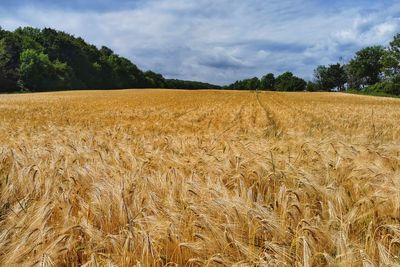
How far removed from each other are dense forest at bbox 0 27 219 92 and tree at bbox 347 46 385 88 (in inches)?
2525

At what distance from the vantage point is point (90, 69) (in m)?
95.7

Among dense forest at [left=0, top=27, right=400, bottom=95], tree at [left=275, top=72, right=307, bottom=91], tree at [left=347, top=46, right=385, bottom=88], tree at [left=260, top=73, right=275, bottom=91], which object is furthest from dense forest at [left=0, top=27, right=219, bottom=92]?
tree at [left=347, top=46, right=385, bottom=88]

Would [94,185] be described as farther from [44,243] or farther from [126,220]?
[44,243]

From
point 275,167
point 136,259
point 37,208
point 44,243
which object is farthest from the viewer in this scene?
point 275,167

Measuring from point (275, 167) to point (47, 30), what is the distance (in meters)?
105

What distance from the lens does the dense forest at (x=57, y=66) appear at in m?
72.0

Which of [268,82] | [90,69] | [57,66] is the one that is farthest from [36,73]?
[268,82]

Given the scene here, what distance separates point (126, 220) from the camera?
2.47m

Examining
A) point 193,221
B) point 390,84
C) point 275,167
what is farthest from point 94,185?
point 390,84

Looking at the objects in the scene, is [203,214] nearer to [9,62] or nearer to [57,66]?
[9,62]

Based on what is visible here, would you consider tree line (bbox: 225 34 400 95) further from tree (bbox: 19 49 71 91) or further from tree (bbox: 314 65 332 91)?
tree (bbox: 19 49 71 91)

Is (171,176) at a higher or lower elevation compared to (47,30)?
lower

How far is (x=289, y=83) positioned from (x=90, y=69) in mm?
71986

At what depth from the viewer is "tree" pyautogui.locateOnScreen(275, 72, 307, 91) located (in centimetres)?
13175
